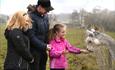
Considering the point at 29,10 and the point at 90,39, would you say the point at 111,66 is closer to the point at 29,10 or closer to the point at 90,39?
the point at 90,39

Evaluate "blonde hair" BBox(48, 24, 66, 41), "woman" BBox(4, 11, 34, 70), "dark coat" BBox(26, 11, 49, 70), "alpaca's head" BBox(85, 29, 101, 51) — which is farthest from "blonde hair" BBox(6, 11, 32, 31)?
"alpaca's head" BBox(85, 29, 101, 51)

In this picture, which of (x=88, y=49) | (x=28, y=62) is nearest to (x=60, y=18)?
(x=88, y=49)

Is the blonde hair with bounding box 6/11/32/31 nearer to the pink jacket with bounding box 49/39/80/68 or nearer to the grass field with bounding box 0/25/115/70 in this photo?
the pink jacket with bounding box 49/39/80/68

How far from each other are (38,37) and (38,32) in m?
0.07

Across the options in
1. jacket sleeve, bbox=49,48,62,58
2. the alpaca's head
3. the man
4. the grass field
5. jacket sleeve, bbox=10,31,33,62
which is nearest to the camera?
jacket sleeve, bbox=10,31,33,62

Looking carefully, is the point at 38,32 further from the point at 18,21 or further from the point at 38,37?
the point at 18,21

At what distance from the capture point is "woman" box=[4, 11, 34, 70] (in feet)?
16.6

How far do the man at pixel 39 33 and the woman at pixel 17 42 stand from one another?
0.89 ft

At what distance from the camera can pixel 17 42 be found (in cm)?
506

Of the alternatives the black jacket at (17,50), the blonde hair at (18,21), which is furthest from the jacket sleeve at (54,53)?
the blonde hair at (18,21)

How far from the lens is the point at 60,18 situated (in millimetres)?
8547

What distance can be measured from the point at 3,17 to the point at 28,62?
3932mm

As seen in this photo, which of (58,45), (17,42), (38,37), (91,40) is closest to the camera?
(17,42)

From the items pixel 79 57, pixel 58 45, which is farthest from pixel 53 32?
pixel 79 57
